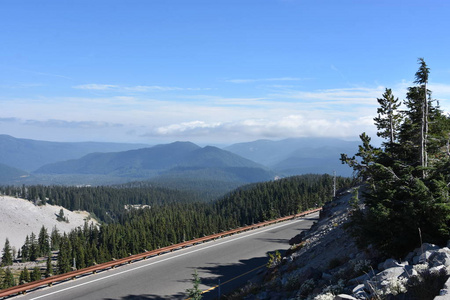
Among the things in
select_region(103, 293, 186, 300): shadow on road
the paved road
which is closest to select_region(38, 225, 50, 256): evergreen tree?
the paved road

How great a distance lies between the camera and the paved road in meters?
21.2

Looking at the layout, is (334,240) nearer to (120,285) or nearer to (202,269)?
(202,269)

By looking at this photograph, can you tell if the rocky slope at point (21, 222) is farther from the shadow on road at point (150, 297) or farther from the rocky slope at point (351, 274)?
the rocky slope at point (351, 274)

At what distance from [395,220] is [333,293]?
3648 mm

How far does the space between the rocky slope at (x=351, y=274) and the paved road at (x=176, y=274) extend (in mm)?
4576

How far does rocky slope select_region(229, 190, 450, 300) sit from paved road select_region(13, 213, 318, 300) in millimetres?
4576

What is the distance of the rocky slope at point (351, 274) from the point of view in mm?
7953

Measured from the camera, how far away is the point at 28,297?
67.2ft

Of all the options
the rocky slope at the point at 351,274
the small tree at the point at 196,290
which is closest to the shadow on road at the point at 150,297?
the rocky slope at the point at 351,274

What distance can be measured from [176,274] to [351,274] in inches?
639

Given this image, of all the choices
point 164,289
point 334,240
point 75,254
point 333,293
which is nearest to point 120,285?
point 164,289

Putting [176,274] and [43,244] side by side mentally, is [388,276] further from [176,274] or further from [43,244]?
[43,244]

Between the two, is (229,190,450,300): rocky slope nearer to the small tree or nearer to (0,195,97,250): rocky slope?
the small tree

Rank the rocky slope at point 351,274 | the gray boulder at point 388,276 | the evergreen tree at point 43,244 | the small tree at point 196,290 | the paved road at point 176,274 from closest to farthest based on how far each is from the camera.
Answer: the rocky slope at point 351,274 < the gray boulder at point 388,276 < the small tree at point 196,290 < the paved road at point 176,274 < the evergreen tree at point 43,244
